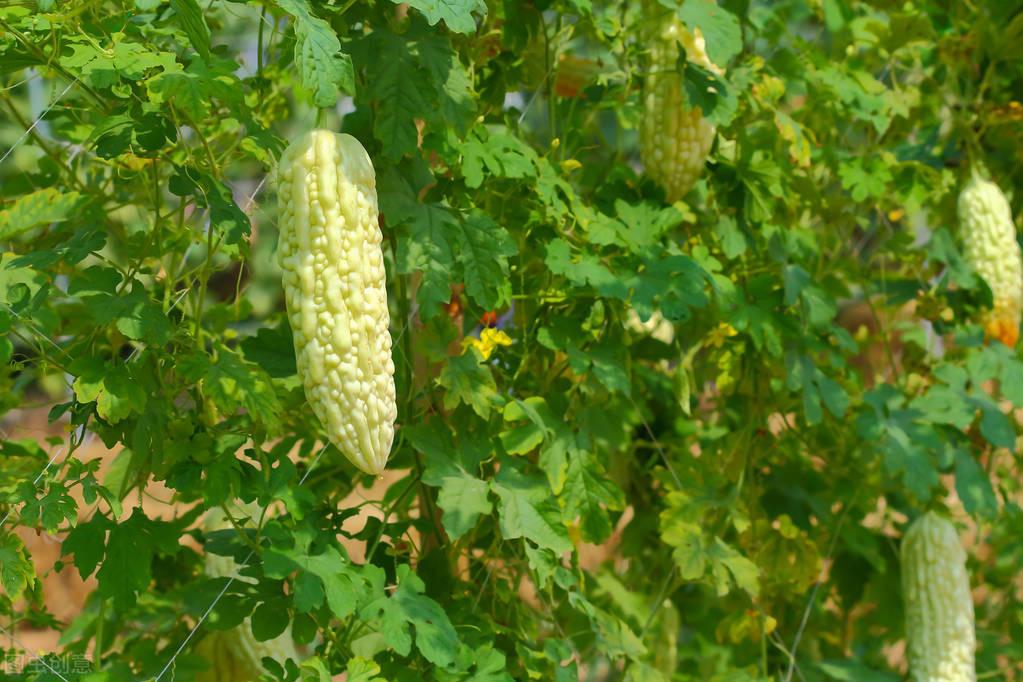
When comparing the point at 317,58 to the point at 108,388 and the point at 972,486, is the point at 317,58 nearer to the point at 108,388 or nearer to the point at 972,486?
the point at 108,388

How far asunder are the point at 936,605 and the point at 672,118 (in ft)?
3.26

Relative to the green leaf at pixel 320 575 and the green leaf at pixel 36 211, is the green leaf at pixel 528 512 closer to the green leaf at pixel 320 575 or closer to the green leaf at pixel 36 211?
the green leaf at pixel 320 575

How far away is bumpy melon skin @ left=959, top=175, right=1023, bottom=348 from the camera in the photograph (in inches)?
95.3

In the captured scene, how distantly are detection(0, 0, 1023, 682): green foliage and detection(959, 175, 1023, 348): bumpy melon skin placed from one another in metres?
0.05

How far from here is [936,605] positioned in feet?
7.32

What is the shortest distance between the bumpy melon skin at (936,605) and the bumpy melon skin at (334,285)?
129cm

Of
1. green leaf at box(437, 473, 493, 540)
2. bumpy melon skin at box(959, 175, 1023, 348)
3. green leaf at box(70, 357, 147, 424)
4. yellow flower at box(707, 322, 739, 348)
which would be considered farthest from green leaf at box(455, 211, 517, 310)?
bumpy melon skin at box(959, 175, 1023, 348)

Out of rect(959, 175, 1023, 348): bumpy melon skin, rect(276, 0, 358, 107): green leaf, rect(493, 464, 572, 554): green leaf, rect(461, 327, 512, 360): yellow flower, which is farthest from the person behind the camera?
rect(959, 175, 1023, 348): bumpy melon skin

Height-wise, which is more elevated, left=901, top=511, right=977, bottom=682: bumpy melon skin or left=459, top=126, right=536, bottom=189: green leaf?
left=459, top=126, right=536, bottom=189: green leaf

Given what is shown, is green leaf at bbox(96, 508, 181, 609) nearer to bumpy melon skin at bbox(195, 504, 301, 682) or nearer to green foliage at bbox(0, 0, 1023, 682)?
green foliage at bbox(0, 0, 1023, 682)

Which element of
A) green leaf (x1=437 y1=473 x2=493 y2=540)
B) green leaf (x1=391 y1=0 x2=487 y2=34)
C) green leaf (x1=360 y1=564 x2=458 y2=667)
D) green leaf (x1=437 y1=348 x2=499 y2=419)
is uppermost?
green leaf (x1=391 y1=0 x2=487 y2=34)

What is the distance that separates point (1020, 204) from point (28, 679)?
221 cm

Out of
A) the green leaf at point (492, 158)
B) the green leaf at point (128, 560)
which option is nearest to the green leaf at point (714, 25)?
the green leaf at point (492, 158)

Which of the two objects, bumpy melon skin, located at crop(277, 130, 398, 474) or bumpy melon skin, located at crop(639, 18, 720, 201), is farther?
bumpy melon skin, located at crop(639, 18, 720, 201)
